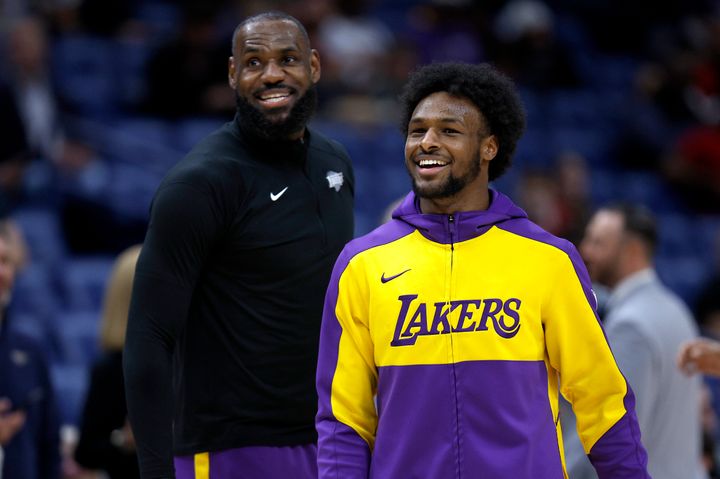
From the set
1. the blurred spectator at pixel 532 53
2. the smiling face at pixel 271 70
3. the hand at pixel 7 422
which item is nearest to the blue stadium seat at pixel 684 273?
the blurred spectator at pixel 532 53

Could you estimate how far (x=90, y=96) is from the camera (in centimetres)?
980

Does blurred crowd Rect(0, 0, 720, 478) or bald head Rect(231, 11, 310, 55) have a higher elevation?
bald head Rect(231, 11, 310, 55)

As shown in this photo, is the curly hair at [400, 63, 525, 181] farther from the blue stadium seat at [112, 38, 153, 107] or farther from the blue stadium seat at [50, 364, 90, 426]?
the blue stadium seat at [112, 38, 153, 107]

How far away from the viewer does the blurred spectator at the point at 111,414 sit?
5062mm

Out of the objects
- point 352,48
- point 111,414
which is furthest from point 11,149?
point 111,414

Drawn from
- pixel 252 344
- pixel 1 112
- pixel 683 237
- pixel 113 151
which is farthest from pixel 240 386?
pixel 683 237

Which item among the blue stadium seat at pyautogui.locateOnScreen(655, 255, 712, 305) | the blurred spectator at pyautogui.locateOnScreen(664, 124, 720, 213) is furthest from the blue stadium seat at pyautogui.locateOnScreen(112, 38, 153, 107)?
the blurred spectator at pyautogui.locateOnScreen(664, 124, 720, 213)

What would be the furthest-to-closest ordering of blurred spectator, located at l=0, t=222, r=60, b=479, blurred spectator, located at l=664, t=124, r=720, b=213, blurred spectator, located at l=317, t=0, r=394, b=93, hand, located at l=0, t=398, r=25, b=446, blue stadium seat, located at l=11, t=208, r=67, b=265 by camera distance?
blurred spectator, located at l=664, t=124, r=720, b=213 → blurred spectator, located at l=317, t=0, r=394, b=93 → blue stadium seat, located at l=11, t=208, r=67, b=265 → blurred spectator, located at l=0, t=222, r=60, b=479 → hand, located at l=0, t=398, r=25, b=446

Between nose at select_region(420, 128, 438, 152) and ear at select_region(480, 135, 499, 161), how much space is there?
135 millimetres

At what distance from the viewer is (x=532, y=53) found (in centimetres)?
1169

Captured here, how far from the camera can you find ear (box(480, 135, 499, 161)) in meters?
3.31

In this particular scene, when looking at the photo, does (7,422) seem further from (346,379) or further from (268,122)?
(346,379)

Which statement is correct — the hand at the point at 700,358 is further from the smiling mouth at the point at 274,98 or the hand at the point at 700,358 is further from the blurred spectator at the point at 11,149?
the blurred spectator at the point at 11,149

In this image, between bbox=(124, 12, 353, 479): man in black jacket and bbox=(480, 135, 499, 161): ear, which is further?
bbox=(124, 12, 353, 479): man in black jacket
